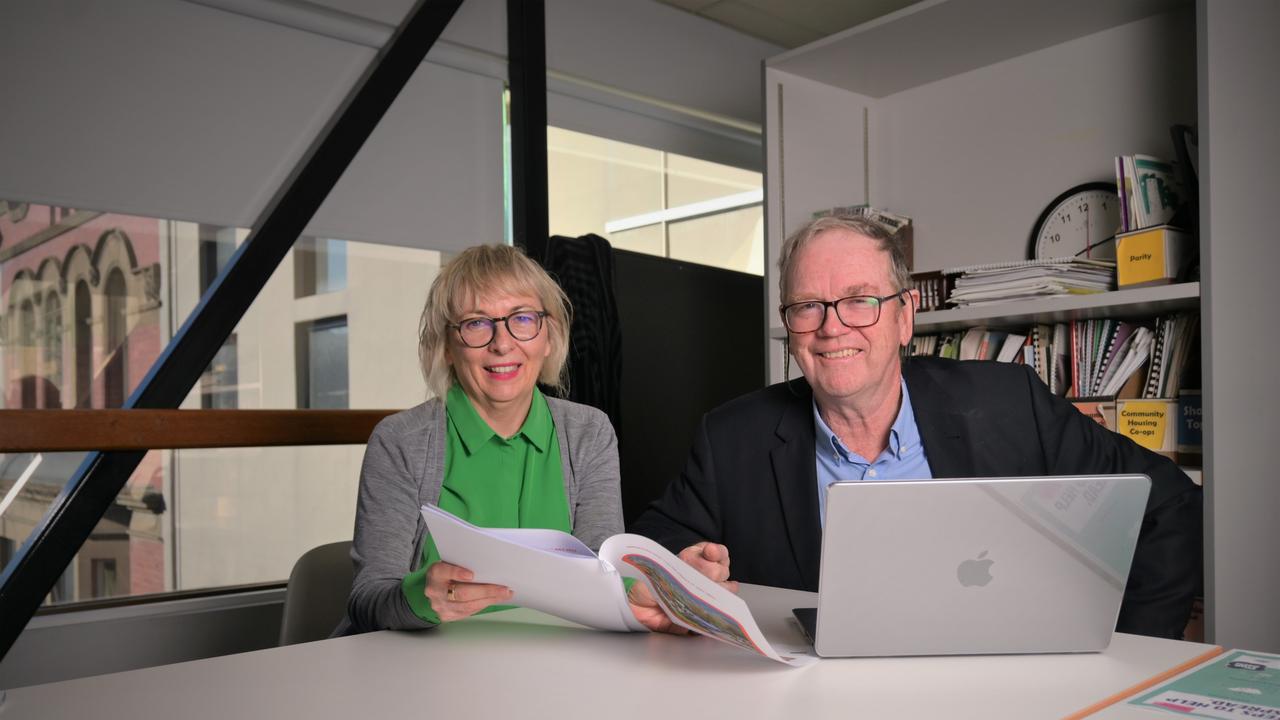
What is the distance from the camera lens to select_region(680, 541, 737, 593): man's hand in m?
1.34

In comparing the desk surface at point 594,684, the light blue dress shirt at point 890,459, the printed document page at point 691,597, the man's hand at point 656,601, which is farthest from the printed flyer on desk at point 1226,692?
the light blue dress shirt at point 890,459

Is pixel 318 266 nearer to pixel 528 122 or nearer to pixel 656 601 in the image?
pixel 528 122

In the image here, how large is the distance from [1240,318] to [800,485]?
47.9 inches

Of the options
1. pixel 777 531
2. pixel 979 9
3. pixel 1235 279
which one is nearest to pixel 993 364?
pixel 777 531

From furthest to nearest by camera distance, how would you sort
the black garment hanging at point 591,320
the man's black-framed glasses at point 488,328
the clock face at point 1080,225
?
the black garment hanging at point 591,320
the clock face at point 1080,225
the man's black-framed glasses at point 488,328

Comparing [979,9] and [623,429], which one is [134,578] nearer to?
[623,429]

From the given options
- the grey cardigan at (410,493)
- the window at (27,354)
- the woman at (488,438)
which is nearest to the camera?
the grey cardigan at (410,493)

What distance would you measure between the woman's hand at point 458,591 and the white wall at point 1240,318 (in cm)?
182

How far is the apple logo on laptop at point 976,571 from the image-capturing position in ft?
3.44

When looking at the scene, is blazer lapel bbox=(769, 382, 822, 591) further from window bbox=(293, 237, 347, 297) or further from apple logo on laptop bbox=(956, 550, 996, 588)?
window bbox=(293, 237, 347, 297)

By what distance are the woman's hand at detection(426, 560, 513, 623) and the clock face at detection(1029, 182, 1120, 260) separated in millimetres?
2442

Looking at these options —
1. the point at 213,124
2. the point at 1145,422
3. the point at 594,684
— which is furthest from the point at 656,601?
the point at 213,124

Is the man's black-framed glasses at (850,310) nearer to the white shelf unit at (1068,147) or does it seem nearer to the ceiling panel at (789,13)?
the white shelf unit at (1068,147)

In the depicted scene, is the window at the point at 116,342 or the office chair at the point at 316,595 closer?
the office chair at the point at 316,595
